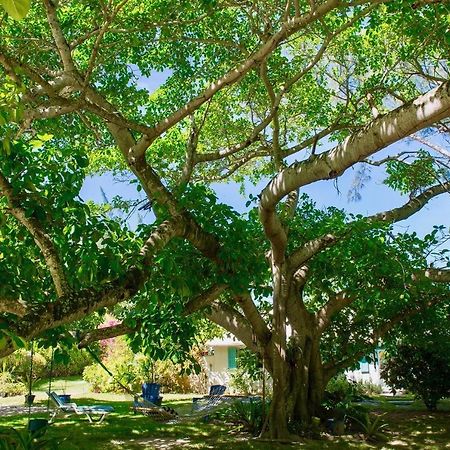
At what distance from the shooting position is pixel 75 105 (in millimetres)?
5539

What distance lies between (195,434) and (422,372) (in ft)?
21.3

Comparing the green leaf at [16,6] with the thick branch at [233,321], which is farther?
the thick branch at [233,321]

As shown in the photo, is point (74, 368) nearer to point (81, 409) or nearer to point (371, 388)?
point (371, 388)

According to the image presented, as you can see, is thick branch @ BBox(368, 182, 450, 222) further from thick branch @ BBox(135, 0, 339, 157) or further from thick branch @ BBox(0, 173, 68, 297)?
thick branch @ BBox(0, 173, 68, 297)

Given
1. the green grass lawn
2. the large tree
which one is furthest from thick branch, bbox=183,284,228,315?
the green grass lawn

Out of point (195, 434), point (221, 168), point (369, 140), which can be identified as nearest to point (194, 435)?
point (195, 434)

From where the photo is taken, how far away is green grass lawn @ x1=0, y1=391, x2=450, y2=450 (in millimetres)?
8938

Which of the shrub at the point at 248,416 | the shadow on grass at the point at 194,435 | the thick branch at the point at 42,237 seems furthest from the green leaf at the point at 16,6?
the shrub at the point at 248,416

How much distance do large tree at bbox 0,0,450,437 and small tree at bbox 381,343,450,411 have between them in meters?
3.06

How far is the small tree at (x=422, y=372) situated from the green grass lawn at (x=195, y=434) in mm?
480

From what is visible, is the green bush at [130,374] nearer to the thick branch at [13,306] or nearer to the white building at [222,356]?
the white building at [222,356]

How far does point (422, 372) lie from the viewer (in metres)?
13.9

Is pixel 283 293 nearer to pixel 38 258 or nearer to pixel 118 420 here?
pixel 38 258

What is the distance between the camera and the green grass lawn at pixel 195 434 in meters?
8.94
